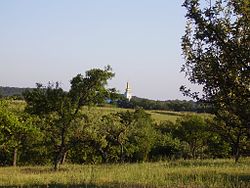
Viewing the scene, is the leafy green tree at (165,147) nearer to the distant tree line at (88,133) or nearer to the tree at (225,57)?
the distant tree line at (88,133)

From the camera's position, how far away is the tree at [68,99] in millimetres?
28203

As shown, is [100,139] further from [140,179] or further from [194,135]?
[194,135]

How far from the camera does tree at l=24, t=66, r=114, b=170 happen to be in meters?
28.2

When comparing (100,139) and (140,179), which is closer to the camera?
(140,179)

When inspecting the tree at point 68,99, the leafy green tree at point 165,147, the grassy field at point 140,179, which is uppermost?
the tree at point 68,99

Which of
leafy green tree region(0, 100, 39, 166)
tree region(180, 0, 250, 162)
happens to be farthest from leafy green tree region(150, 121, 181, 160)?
tree region(180, 0, 250, 162)

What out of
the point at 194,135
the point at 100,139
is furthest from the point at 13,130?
the point at 194,135

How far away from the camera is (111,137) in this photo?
37.5 m

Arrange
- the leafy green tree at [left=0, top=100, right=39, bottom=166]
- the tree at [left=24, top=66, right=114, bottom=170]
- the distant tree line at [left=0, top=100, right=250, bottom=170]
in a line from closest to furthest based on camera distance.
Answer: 1. the tree at [left=24, top=66, right=114, bottom=170]
2. the distant tree line at [left=0, top=100, right=250, bottom=170]
3. the leafy green tree at [left=0, top=100, right=39, bottom=166]

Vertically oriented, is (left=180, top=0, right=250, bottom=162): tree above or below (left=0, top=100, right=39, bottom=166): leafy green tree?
above

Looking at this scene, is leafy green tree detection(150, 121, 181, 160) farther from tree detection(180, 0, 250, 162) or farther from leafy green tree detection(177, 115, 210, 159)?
tree detection(180, 0, 250, 162)

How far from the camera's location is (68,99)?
28219mm

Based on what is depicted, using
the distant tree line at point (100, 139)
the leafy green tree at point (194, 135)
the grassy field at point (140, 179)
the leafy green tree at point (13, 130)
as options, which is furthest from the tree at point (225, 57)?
the leafy green tree at point (194, 135)

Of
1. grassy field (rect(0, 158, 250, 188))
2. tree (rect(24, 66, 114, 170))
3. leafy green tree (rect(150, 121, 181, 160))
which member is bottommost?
leafy green tree (rect(150, 121, 181, 160))
